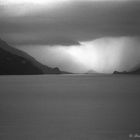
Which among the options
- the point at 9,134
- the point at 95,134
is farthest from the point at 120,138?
the point at 9,134

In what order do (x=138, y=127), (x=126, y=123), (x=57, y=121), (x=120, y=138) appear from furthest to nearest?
(x=57, y=121) < (x=126, y=123) < (x=138, y=127) < (x=120, y=138)

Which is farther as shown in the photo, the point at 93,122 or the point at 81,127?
the point at 93,122

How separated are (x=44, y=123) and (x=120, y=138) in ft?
45.1

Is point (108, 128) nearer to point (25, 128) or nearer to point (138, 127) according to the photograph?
point (138, 127)

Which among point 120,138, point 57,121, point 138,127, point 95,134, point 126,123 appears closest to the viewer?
point 120,138

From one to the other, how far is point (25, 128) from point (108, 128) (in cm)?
1079

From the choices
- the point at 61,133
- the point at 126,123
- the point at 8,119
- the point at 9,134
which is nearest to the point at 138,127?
the point at 126,123

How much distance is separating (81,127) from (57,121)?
21.3ft

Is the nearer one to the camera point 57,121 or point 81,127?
point 81,127

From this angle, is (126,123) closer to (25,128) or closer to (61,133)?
(61,133)

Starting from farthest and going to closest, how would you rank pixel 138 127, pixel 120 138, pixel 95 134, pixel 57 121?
pixel 57 121 < pixel 138 127 < pixel 95 134 < pixel 120 138

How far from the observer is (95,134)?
116 ft

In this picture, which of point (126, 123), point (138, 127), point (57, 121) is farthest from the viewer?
point (57, 121)

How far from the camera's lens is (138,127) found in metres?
38.2
